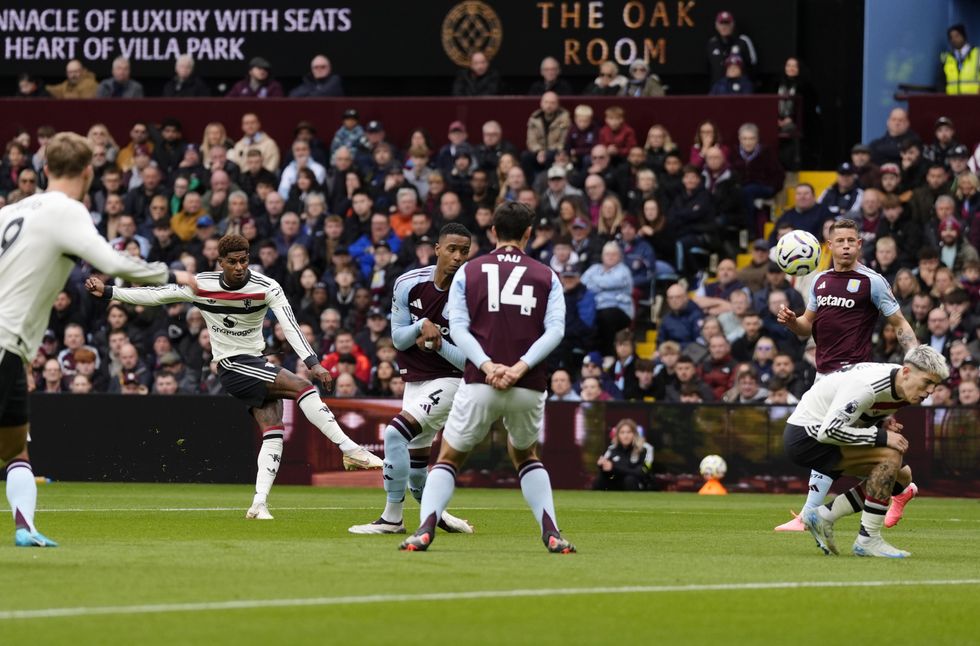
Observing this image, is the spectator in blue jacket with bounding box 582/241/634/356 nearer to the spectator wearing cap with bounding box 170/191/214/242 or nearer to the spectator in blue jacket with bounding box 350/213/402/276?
the spectator in blue jacket with bounding box 350/213/402/276

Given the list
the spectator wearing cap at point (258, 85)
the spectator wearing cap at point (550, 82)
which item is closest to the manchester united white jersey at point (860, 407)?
the spectator wearing cap at point (550, 82)

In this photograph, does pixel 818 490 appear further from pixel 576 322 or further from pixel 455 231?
pixel 576 322

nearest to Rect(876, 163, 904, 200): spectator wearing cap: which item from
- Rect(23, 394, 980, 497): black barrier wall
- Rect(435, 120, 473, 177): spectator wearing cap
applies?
Rect(23, 394, 980, 497): black barrier wall

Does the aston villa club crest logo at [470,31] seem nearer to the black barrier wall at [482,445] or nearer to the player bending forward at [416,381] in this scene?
the black barrier wall at [482,445]

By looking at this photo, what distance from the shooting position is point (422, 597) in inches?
348

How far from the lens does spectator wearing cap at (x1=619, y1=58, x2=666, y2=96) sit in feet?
91.6

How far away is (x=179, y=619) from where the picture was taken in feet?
26.1

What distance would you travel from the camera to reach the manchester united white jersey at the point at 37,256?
10.1 metres

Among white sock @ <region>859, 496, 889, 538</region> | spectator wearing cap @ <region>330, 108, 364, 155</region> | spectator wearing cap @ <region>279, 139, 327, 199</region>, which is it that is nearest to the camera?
white sock @ <region>859, 496, 889, 538</region>

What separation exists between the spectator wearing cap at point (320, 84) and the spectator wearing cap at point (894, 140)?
9315mm

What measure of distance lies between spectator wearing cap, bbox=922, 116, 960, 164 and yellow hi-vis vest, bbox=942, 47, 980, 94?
2365 millimetres

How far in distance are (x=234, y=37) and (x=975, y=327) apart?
14.8 m

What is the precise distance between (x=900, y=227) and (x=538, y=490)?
533 inches

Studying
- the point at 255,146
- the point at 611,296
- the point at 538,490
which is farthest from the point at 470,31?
the point at 538,490
